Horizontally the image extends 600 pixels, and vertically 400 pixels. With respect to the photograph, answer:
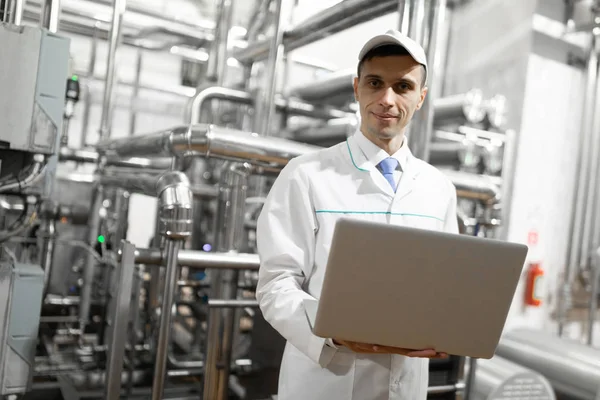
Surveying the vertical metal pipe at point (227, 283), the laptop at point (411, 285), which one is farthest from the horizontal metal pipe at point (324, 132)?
the laptop at point (411, 285)

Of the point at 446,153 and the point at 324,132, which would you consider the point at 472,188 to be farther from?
the point at 446,153

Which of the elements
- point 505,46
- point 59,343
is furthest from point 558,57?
point 59,343

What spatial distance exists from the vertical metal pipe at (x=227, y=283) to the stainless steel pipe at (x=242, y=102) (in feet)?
1.35

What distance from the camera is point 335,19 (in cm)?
198

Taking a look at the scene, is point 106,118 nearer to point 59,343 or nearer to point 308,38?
point 308,38

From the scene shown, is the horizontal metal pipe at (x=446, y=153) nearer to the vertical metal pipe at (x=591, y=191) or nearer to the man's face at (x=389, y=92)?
the vertical metal pipe at (x=591, y=191)

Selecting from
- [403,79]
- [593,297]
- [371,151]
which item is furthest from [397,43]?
[593,297]

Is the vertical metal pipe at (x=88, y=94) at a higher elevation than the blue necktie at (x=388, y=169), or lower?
higher

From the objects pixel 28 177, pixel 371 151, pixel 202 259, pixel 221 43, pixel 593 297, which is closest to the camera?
pixel 371 151

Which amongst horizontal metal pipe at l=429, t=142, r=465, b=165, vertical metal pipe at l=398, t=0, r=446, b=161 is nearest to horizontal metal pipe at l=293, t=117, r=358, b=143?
vertical metal pipe at l=398, t=0, r=446, b=161

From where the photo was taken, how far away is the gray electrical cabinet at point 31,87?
1477mm

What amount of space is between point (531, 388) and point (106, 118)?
7.18 ft

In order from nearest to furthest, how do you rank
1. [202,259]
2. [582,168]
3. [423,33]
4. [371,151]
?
[371,151], [202,259], [423,33], [582,168]

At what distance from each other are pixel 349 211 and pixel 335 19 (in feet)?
3.90
